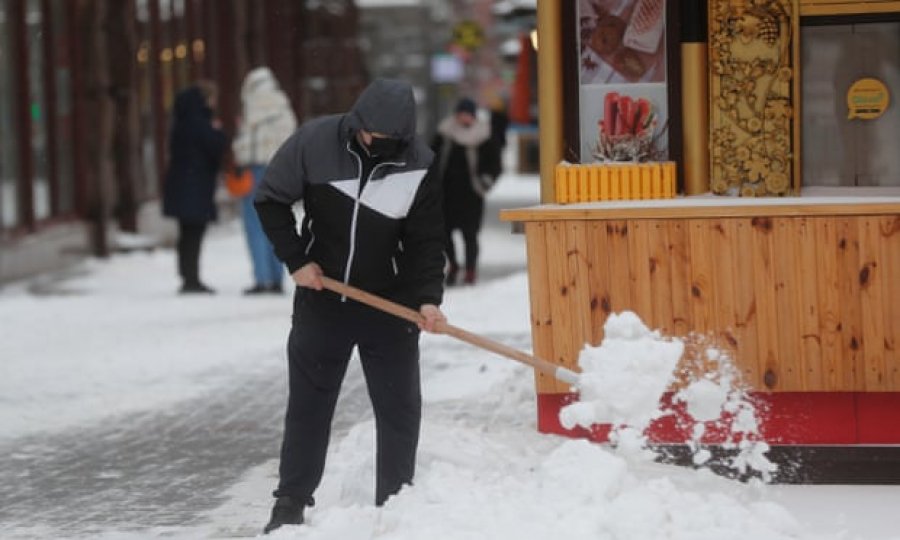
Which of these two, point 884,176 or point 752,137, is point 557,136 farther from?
point 884,176

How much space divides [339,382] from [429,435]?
1.46 m

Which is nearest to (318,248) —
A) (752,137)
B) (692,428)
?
(692,428)

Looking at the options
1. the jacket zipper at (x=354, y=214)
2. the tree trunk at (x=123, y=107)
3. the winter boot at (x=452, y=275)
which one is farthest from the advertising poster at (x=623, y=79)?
the tree trunk at (x=123, y=107)

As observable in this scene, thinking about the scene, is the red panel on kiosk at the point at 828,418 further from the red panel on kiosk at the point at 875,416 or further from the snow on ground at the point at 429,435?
the snow on ground at the point at 429,435

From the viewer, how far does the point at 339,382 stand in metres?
7.56

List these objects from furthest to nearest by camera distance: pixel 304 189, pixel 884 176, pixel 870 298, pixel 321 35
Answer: pixel 321 35 → pixel 884 176 → pixel 870 298 → pixel 304 189

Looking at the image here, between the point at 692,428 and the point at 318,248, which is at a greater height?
the point at 318,248

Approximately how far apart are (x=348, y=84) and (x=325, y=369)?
103 feet

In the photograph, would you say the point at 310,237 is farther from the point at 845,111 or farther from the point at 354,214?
the point at 845,111

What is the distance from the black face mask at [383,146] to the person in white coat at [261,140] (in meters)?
10.7

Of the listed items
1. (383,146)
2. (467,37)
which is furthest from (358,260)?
(467,37)

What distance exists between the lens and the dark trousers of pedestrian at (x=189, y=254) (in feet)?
59.8

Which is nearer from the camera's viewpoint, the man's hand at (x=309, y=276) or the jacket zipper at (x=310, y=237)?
the man's hand at (x=309, y=276)

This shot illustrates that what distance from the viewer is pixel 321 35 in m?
37.6
